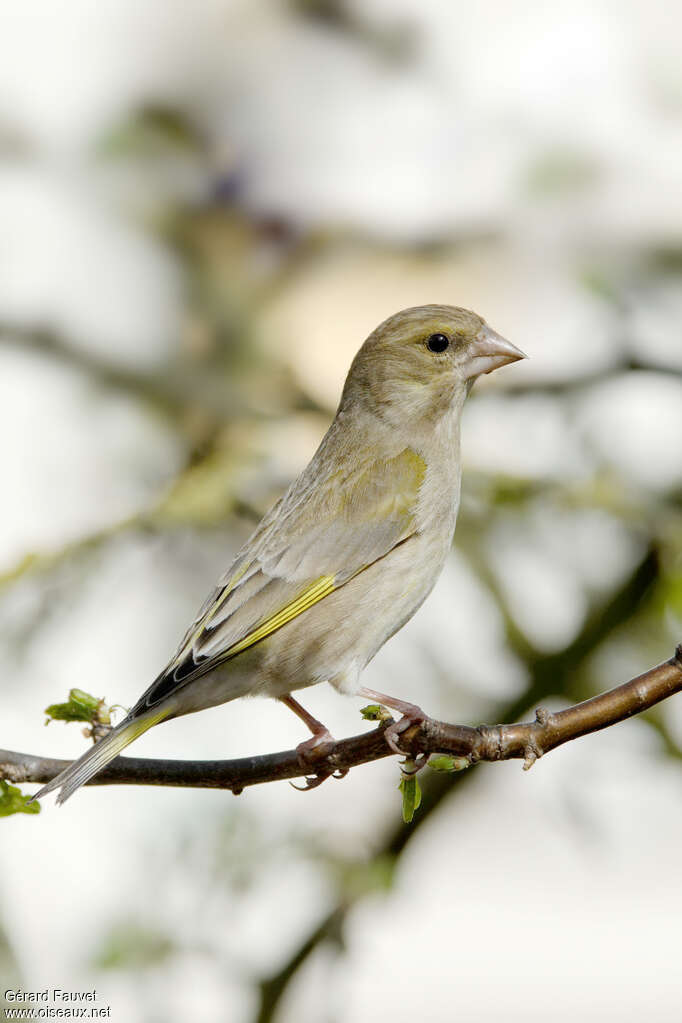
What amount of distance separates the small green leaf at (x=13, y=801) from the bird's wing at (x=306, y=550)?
713 millimetres

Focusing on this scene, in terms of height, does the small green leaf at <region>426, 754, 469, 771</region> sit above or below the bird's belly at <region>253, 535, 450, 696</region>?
below

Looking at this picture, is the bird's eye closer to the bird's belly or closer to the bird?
the bird

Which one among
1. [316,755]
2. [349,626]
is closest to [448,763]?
[316,755]

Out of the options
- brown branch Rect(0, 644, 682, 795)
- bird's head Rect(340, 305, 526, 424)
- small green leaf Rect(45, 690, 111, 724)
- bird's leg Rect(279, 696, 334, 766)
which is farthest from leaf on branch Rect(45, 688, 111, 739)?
bird's head Rect(340, 305, 526, 424)

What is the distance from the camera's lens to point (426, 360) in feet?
12.8

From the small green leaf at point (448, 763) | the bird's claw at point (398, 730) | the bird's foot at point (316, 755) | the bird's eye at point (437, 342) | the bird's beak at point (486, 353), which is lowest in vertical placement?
the small green leaf at point (448, 763)

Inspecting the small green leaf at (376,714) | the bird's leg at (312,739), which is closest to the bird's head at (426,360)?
the bird's leg at (312,739)

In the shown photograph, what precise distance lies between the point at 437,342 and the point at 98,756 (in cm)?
180

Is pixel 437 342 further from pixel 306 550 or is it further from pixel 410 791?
pixel 410 791

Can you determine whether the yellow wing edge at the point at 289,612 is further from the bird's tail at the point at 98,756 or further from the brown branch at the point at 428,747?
the brown branch at the point at 428,747

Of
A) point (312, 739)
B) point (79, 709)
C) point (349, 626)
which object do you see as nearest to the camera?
point (79, 709)

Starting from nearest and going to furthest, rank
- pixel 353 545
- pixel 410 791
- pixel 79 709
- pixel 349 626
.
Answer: pixel 410 791 < pixel 79 709 < pixel 349 626 < pixel 353 545

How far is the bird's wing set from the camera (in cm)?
331

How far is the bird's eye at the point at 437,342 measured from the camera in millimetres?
3877
